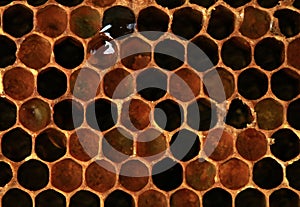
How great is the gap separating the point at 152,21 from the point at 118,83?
16 centimetres

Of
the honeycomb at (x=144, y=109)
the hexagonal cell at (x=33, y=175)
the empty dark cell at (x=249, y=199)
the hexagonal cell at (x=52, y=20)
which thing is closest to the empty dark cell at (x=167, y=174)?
the honeycomb at (x=144, y=109)

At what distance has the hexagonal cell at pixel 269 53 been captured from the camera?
4.98 ft

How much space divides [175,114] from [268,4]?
0.32m

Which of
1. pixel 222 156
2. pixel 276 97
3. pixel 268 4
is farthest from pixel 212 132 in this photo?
pixel 268 4

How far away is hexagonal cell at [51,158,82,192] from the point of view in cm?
150

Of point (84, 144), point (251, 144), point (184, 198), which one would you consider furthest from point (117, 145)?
point (251, 144)

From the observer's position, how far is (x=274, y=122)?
59.3 inches

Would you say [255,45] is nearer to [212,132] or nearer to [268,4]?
[268,4]

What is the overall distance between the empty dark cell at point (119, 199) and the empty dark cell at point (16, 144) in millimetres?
200

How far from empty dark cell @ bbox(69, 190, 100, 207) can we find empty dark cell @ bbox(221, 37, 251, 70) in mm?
412

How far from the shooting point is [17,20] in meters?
1.53

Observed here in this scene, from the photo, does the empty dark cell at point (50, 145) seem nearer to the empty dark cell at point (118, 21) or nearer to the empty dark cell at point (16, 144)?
the empty dark cell at point (16, 144)

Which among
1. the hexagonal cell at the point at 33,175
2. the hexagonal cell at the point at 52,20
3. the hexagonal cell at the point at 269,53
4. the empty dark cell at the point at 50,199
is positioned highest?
the hexagonal cell at the point at 52,20

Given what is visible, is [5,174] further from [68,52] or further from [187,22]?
[187,22]
